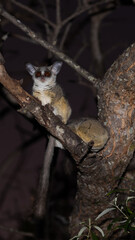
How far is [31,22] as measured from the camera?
4914mm

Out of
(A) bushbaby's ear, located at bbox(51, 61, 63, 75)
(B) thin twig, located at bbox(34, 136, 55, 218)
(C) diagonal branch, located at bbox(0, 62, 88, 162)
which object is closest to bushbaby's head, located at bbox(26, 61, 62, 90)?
(A) bushbaby's ear, located at bbox(51, 61, 63, 75)

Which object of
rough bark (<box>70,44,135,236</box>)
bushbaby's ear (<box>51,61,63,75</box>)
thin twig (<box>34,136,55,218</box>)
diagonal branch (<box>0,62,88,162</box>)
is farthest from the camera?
bushbaby's ear (<box>51,61,63,75</box>)

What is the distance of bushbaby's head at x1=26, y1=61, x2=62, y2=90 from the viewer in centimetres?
273

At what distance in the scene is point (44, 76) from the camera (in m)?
2.76

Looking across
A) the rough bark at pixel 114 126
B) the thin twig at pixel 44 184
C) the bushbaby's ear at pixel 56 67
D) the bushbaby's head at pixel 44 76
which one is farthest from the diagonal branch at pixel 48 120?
the bushbaby's ear at pixel 56 67

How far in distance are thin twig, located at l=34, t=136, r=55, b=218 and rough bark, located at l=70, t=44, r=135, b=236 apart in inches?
11.2

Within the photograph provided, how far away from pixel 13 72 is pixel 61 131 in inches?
106

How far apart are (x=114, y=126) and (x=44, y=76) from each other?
0.95 meters

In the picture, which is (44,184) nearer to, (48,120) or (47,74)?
(48,120)

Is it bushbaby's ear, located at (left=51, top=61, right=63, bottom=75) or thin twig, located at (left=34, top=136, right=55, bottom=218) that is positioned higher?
bushbaby's ear, located at (left=51, top=61, right=63, bottom=75)

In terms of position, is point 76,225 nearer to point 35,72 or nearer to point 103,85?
point 103,85

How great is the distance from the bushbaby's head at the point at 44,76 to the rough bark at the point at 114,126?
721 mm

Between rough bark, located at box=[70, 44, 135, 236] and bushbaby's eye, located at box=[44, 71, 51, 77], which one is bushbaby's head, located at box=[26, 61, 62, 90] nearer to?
bushbaby's eye, located at box=[44, 71, 51, 77]

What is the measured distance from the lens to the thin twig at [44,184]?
7.20 ft
